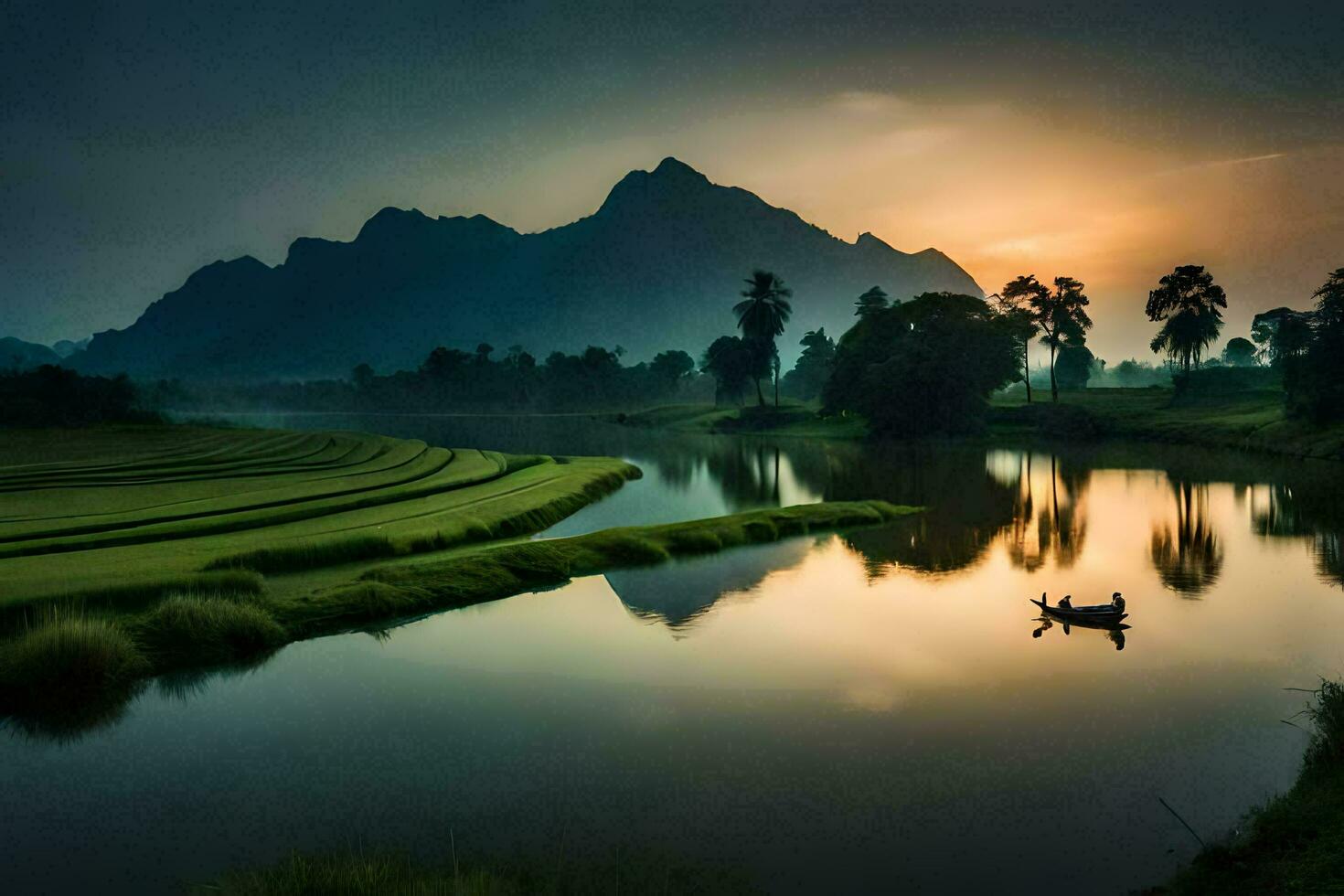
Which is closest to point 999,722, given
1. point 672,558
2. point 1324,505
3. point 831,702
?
point 831,702

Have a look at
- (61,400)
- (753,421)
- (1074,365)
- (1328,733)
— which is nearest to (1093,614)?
(1328,733)

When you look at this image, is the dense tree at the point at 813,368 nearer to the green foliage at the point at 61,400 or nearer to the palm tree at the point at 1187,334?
the palm tree at the point at 1187,334

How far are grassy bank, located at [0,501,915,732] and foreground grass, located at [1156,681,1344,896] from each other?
18175mm

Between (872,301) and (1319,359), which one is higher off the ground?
(872,301)

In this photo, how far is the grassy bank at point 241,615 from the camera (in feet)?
53.4

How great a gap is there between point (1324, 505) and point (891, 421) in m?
55.2

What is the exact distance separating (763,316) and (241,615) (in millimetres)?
122621

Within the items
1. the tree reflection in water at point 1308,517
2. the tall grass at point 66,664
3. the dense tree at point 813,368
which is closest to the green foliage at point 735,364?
the dense tree at point 813,368

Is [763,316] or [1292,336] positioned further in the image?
[763,316]

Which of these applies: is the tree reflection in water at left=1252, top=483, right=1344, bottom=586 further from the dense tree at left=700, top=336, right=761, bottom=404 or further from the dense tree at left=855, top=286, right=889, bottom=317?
the dense tree at left=700, top=336, right=761, bottom=404

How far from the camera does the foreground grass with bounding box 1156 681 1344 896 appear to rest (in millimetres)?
8617

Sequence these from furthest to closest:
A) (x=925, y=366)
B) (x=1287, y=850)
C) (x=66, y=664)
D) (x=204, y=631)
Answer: (x=925, y=366) → (x=204, y=631) → (x=66, y=664) → (x=1287, y=850)

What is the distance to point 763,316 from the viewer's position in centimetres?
13675

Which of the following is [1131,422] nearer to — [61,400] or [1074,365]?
[1074,365]
